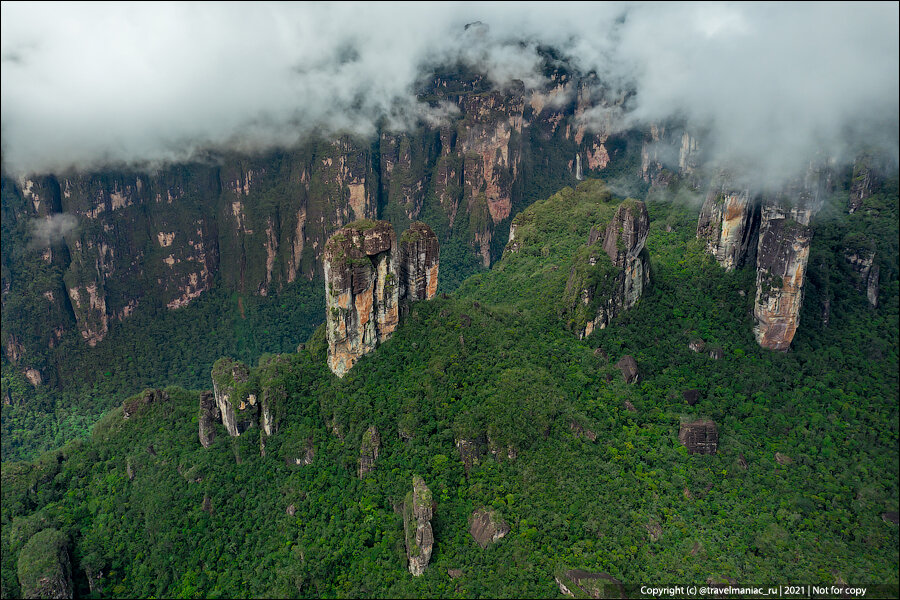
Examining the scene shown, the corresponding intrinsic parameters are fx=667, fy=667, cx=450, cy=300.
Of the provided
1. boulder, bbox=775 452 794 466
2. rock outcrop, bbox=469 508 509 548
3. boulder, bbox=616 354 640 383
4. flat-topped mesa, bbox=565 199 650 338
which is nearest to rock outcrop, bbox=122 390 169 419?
rock outcrop, bbox=469 508 509 548

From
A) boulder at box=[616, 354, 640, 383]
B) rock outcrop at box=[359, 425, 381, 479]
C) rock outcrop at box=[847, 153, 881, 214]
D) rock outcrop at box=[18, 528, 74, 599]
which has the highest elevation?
rock outcrop at box=[847, 153, 881, 214]

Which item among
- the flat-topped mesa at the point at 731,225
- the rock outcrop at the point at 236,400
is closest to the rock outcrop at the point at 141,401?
the rock outcrop at the point at 236,400

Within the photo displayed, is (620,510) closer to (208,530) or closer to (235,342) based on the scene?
(208,530)

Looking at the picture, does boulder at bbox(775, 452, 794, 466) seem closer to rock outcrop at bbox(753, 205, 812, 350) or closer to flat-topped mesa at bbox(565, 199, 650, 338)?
rock outcrop at bbox(753, 205, 812, 350)

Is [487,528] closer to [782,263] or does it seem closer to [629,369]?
[629,369]

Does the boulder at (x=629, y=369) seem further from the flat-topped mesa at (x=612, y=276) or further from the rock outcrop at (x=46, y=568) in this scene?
the rock outcrop at (x=46, y=568)
